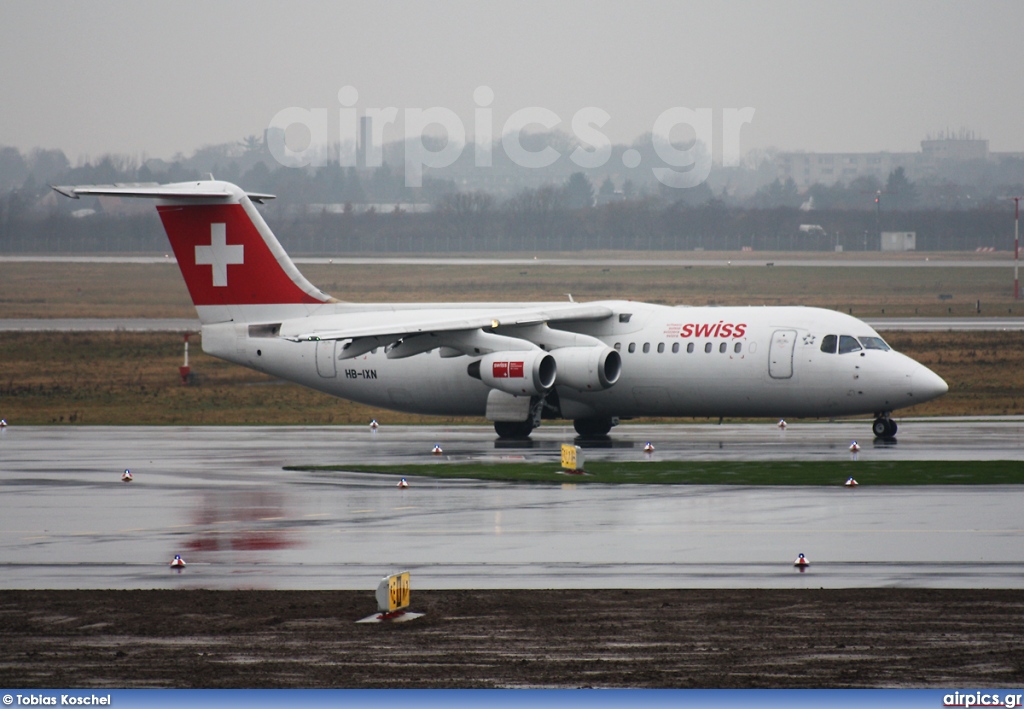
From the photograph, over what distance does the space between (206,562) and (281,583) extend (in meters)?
1.92

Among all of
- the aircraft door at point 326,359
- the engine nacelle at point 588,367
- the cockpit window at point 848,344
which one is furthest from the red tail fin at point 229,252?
the cockpit window at point 848,344

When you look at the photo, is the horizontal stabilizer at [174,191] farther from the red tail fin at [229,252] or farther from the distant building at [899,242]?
the distant building at [899,242]

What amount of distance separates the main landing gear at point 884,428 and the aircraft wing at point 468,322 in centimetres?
700

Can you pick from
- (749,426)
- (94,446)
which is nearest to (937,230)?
(749,426)

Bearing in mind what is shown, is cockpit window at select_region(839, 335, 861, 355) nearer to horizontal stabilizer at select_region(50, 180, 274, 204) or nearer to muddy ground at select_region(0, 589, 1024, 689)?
horizontal stabilizer at select_region(50, 180, 274, 204)

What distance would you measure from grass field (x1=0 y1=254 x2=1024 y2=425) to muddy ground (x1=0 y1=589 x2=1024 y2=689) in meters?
28.0

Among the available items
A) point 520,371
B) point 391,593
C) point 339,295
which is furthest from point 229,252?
point 339,295

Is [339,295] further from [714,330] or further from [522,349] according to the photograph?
[714,330]

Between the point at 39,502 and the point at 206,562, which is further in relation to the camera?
the point at 39,502

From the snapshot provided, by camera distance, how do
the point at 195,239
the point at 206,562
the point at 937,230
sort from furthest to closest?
1. the point at 937,230
2. the point at 195,239
3. the point at 206,562

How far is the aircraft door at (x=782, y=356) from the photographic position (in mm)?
32719

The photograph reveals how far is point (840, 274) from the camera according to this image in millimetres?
108938

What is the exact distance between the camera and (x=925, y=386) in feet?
104

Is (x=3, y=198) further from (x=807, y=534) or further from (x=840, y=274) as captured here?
Result: (x=807, y=534)
